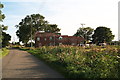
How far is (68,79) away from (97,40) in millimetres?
76397

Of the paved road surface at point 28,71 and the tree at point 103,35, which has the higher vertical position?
the tree at point 103,35

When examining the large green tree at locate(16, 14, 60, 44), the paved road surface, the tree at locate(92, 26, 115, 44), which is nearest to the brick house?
the large green tree at locate(16, 14, 60, 44)

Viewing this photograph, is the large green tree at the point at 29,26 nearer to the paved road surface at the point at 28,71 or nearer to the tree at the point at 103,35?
the tree at the point at 103,35

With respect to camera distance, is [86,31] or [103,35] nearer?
[103,35]

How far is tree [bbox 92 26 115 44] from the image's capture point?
3246 inches

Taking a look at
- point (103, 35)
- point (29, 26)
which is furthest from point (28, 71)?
point (103, 35)

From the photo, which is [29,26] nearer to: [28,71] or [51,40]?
[51,40]

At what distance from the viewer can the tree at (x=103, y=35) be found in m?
82.4

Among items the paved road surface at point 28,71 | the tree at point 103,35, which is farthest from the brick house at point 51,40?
the paved road surface at point 28,71

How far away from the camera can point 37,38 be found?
240 ft

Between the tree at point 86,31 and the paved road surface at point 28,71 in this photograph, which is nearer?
the paved road surface at point 28,71

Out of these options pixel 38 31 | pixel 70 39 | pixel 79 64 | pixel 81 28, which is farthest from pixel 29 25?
pixel 79 64

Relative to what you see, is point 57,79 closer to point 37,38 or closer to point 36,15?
point 37,38

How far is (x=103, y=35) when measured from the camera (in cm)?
8306
